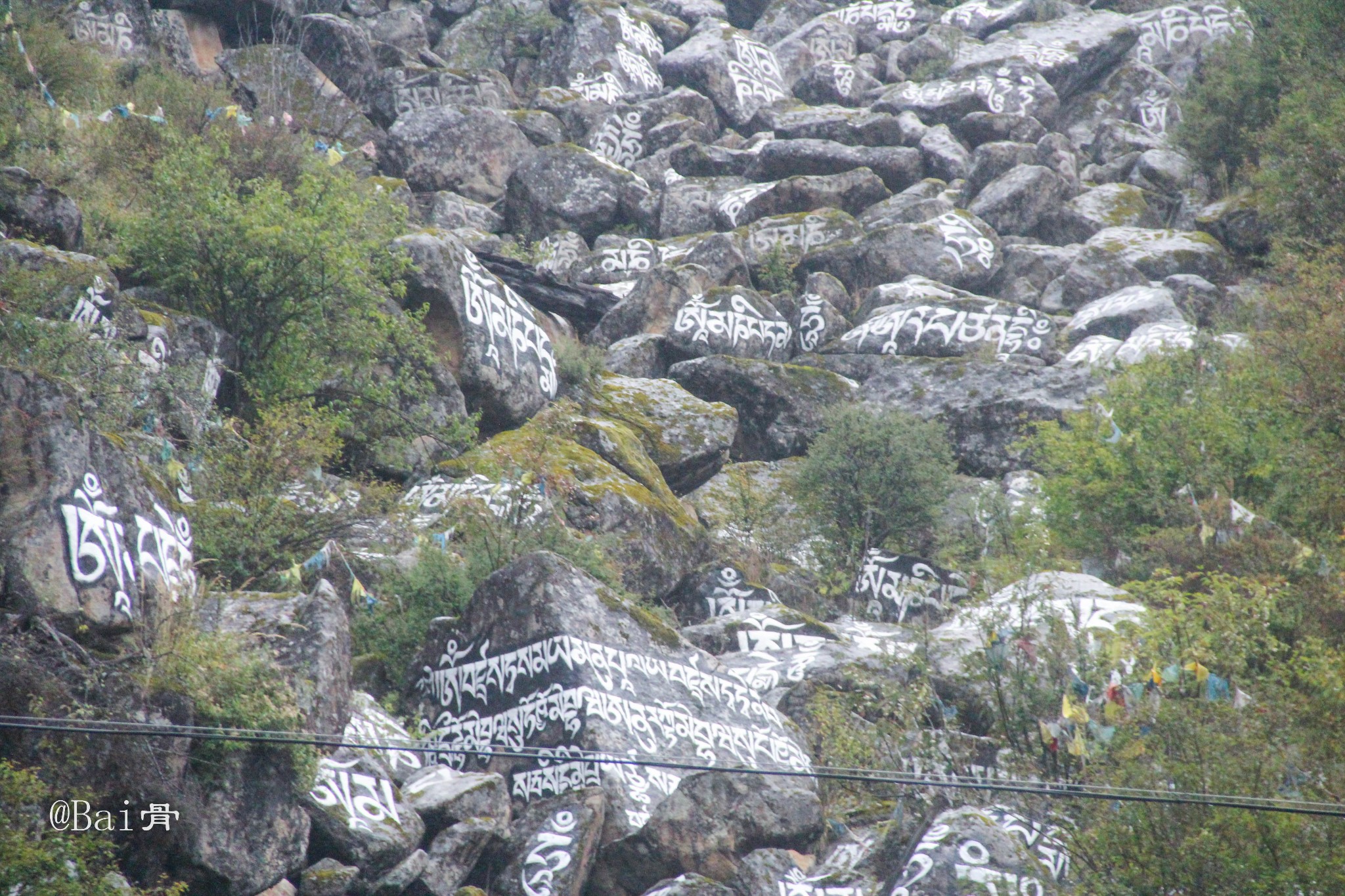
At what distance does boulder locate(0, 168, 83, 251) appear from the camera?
50.6ft

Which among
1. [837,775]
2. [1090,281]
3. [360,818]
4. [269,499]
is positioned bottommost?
[1090,281]

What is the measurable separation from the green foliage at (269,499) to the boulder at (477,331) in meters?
4.45

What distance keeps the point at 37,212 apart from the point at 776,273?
2015cm

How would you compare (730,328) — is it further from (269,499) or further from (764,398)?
(269,499)

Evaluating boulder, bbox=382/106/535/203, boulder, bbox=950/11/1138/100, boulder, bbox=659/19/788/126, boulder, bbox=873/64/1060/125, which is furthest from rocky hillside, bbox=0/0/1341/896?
boulder, bbox=950/11/1138/100

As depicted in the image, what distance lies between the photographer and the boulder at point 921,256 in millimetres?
32406

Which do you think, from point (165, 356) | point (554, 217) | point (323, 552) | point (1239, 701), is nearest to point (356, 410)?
point (165, 356)

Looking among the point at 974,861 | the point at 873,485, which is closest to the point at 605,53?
the point at 873,485

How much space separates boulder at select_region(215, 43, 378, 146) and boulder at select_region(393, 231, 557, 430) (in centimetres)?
1335

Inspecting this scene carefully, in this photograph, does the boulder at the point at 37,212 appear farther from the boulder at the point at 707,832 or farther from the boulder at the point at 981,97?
the boulder at the point at 981,97

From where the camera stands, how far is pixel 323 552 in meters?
12.1

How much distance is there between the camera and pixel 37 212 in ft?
51.1

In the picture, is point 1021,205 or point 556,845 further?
point 1021,205

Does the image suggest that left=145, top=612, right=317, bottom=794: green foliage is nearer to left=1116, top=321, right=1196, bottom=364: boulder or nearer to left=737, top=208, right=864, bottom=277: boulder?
left=1116, top=321, right=1196, bottom=364: boulder
